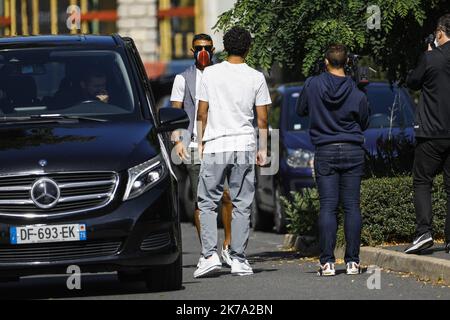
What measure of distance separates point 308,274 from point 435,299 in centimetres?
216

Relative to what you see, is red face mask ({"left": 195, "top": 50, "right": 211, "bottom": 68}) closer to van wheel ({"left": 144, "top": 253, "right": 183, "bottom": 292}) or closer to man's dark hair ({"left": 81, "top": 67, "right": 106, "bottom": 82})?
man's dark hair ({"left": 81, "top": 67, "right": 106, "bottom": 82})

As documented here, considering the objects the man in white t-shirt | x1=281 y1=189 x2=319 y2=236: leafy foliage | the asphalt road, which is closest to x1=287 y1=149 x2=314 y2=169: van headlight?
x1=281 y1=189 x2=319 y2=236: leafy foliage

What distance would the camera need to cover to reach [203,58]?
→ 13625mm

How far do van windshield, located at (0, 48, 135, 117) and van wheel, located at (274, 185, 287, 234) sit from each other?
7289 millimetres

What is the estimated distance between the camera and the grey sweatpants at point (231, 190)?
11883mm

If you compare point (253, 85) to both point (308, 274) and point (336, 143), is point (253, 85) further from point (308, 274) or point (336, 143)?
point (308, 274)

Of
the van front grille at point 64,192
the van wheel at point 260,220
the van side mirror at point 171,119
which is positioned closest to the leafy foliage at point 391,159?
the van side mirror at point 171,119

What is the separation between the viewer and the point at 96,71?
11.8m

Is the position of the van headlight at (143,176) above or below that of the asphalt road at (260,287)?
above

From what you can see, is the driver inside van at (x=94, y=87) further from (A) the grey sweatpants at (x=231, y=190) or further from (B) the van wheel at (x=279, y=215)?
(B) the van wheel at (x=279, y=215)

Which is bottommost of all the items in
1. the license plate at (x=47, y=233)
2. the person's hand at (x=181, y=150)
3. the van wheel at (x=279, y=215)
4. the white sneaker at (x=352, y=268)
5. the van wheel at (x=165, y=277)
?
the van wheel at (x=279, y=215)

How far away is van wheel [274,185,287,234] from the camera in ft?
62.0
